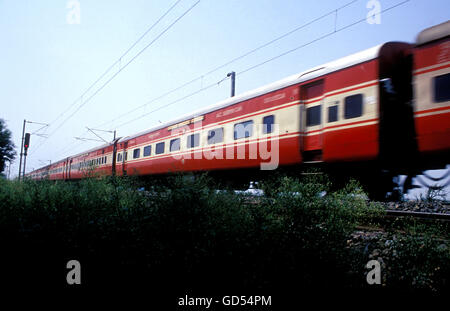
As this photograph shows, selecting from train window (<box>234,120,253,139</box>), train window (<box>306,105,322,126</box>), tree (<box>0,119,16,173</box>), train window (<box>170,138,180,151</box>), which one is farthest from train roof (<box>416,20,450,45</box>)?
tree (<box>0,119,16,173</box>)

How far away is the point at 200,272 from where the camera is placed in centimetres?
296

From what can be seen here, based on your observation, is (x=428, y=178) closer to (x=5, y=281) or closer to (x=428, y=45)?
(x=428, y=45)

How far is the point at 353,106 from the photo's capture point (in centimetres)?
622

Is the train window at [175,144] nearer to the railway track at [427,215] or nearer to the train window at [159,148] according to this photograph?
the train window at [159,148]

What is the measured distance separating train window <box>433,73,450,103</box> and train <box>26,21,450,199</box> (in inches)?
0.6

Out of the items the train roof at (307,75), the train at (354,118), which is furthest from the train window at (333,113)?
the train roof at (307,75)

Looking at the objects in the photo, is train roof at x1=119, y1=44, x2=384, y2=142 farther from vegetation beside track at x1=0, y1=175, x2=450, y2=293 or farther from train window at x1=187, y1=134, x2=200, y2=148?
vegetation beside track at x1=0, y1=175, x2=450, y2=293

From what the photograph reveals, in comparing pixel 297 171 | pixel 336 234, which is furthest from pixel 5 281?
pixel 297 171

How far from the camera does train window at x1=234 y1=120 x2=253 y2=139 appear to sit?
840 cm

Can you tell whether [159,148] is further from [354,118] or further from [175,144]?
[354,118]

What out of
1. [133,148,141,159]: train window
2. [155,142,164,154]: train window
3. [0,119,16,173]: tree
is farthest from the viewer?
[0,119,16,173]: tree

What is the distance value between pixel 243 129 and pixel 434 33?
4904 mm
